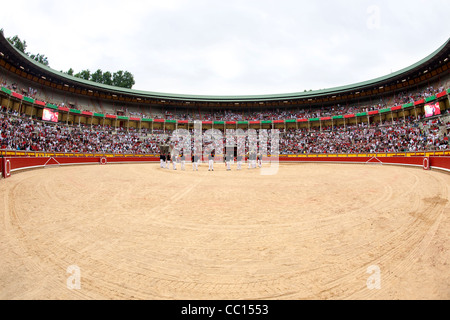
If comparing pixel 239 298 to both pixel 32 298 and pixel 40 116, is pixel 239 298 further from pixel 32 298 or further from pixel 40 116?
pixel 40 116

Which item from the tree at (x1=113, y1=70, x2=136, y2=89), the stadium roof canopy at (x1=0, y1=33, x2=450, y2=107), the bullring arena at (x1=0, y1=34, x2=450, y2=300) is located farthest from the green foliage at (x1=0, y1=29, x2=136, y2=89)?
the bullring arena at (x1=0, y1=34, x2=450, y2=300)

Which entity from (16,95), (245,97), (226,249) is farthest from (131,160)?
(226,249)

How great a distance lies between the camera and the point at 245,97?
52188 mm

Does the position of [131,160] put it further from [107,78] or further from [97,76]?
[97,76]

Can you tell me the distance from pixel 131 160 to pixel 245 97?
99.7ft

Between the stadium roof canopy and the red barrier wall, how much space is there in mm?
15523

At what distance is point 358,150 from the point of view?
34.8m

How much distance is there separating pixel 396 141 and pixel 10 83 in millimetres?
59192

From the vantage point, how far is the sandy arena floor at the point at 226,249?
8.49 ft

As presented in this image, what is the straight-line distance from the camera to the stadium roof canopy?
1214 inches

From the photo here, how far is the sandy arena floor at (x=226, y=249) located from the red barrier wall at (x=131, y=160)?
11630 millimetres
